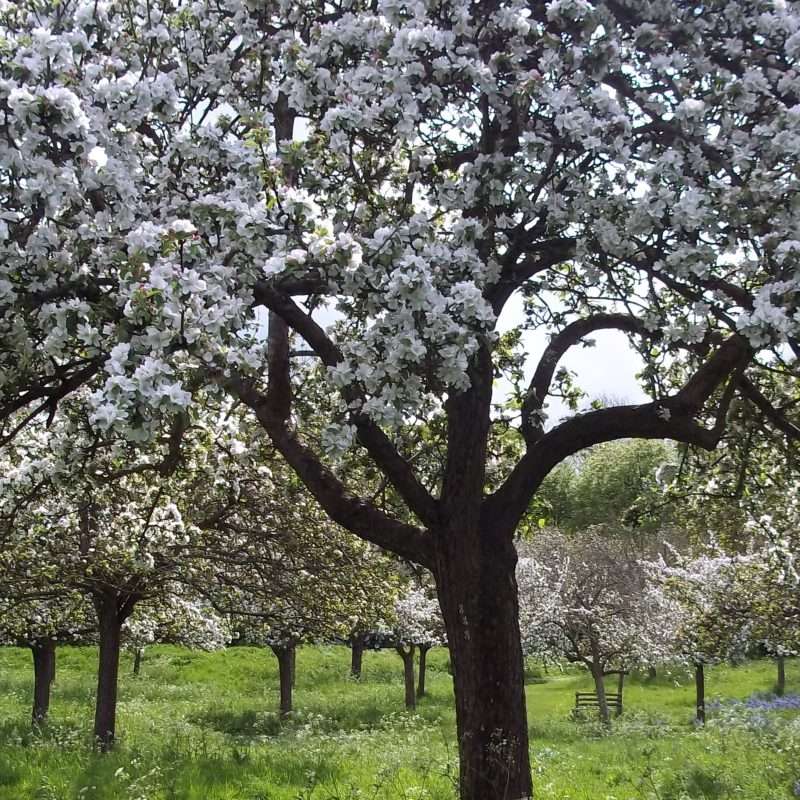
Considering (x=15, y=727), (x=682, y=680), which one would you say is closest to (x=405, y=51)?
(x=15, y=727)

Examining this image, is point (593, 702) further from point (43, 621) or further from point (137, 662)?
point (43, 621)

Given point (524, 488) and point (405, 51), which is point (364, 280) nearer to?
point (405, 51)

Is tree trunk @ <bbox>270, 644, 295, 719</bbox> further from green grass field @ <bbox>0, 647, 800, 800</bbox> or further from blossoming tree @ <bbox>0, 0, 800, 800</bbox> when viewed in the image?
blossoming tree @ <bbox>0, 0, 800, 800</bbox>

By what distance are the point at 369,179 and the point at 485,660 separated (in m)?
4.54

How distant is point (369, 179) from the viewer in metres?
7.93

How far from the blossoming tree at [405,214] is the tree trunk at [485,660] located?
0.02 metres

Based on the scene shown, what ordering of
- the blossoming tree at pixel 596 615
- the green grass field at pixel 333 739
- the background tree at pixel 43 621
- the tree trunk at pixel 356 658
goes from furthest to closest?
the tree trunk at pixel 356 658 < the blossoming tree at pixel 596 615 < the background tree at pixel 43 621 < the green grass field at pixel 333 739

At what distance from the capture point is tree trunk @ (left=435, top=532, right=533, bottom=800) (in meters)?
7.26

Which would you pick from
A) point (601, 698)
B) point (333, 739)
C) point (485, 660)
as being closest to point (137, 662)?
point (333, 739)

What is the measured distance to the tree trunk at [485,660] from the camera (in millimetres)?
7262

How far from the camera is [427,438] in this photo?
31.0ft

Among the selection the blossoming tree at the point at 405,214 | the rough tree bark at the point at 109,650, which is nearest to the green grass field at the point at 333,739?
the rough tree bark at the point at 109,650

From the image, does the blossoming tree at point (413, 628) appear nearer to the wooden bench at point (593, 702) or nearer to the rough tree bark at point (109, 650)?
the wooden bench at point (593, 702)

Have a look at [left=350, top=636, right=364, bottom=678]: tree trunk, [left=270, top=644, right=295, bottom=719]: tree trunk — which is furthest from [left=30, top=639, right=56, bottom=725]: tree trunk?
[left=350, top=636, right=364, bottom=678]: tree trunk
